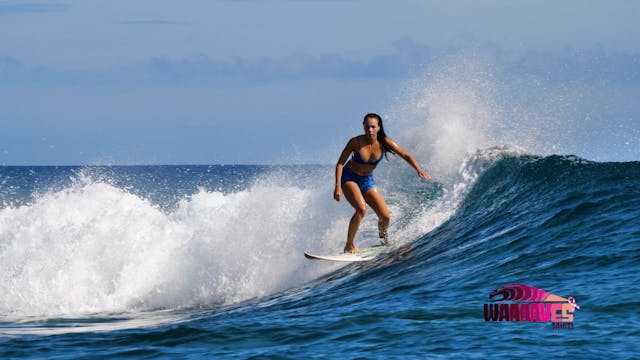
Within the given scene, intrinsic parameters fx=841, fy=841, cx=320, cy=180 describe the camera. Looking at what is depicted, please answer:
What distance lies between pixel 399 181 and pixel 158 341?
878 centimetres

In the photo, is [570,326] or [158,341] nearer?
[570,326]

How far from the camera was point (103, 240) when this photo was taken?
51.8 feet

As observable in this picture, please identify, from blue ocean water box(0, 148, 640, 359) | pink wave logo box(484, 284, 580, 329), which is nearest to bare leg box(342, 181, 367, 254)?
blue ocean water box(0, 148, 640, 359)

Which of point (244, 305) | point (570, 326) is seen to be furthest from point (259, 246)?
point (570, 326)

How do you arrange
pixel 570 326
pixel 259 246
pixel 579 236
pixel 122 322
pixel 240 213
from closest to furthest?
pixel 570 326 → pixel 579 236 → pixel 122 322 → pixel 259 246 → pixel 240 213

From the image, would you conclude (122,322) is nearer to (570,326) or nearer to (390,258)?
(390,258)

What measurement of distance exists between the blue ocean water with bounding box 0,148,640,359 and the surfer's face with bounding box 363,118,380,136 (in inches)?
70.8

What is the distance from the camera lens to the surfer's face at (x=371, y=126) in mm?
10914

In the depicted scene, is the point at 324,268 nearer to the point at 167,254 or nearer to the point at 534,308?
the point at 167,254

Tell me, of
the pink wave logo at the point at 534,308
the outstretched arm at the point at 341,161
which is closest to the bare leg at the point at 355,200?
the outstretched arm at the point at 341,161

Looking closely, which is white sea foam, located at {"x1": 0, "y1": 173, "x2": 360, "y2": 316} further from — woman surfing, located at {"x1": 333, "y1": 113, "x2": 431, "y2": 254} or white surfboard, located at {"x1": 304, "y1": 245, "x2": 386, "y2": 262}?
woman surfing, located at {"x1": 333, "y1": 113, "x2": 431, "y2": 254}

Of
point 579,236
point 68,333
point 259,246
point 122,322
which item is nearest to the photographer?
point 68,333

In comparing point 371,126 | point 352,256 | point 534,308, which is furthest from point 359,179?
point 534,308

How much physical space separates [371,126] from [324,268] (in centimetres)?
252
